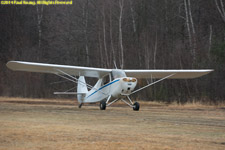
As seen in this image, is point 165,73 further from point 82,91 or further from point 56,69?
point 56,69

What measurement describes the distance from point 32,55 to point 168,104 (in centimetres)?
1647

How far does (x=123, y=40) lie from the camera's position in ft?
108

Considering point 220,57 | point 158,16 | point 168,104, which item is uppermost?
point 158,16

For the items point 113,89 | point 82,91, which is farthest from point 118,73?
point 82,91

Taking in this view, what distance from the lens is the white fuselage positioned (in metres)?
17.7

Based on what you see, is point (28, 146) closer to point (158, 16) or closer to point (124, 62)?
point (124, 62)

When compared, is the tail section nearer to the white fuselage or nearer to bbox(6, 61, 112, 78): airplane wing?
the white fuselage

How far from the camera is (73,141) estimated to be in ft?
25.1

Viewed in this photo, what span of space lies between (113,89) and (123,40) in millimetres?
14716

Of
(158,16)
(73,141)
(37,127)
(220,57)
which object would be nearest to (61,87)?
(158,16)

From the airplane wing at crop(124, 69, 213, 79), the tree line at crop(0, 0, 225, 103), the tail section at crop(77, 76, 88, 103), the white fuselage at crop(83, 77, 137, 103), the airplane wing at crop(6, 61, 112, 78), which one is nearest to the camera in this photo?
the white fuselage at crop(83, 77, 137, 103)

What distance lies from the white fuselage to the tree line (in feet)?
18.3

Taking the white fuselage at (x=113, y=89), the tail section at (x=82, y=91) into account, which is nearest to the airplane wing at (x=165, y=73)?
the white fuselage at (x=113, y=89)

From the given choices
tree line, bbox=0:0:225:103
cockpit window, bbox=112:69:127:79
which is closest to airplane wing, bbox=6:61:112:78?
cockpit window, bbox=112:69:127:79
